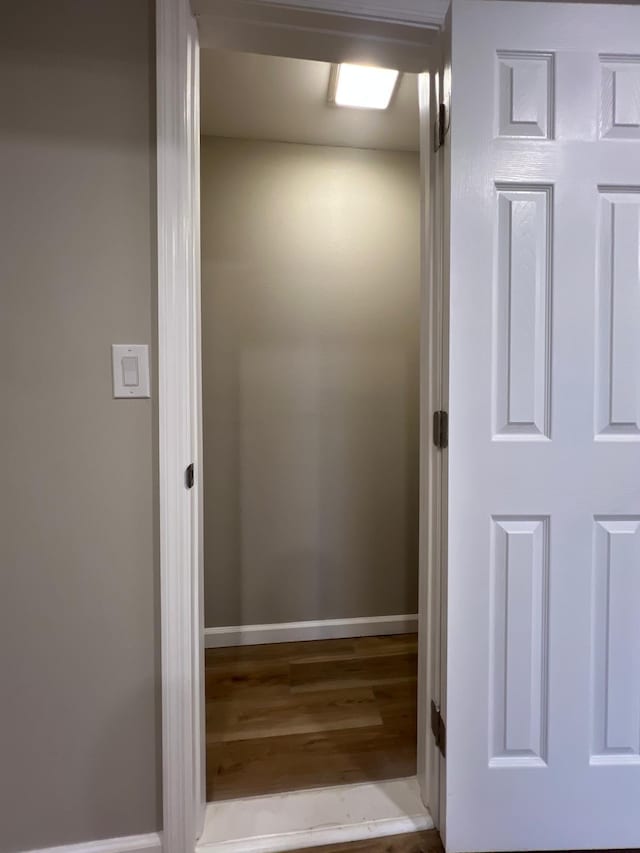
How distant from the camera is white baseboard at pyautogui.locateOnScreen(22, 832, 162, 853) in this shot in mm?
966

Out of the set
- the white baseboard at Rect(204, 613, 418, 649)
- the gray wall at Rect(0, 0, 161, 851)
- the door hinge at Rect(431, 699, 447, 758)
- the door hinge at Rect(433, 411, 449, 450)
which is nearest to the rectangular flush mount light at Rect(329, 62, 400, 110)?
the gray wall at Rect(0, 0, 161, 851)

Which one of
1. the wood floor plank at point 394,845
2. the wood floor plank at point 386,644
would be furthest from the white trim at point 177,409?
the wood floor plank at point 386,644

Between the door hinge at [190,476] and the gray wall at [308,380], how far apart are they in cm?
94

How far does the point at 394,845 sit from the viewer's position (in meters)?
1.06

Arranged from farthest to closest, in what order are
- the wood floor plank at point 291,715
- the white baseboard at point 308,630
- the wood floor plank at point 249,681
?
the white baseboard at point 308,630, the wood floor plank at point 249,681, the wood floor plank at point 291,715

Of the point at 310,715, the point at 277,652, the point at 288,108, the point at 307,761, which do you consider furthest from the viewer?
the point at 277,652

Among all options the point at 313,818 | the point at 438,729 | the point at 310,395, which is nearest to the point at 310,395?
the point at 310,395

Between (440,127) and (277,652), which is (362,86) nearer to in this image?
(440,127)

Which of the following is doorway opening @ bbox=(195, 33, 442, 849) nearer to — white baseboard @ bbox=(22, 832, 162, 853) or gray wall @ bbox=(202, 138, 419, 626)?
gray wall @ bbox=(202, 138, 419, 626)

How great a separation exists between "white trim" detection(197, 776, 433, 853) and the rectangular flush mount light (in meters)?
2.34

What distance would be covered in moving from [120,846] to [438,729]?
0.83 m

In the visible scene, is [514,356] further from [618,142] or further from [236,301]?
[236,301]

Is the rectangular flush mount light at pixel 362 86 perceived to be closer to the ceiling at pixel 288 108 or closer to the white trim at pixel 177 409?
the ceiling at pixel 288 108

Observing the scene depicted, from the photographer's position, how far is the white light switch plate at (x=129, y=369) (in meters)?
0.96
